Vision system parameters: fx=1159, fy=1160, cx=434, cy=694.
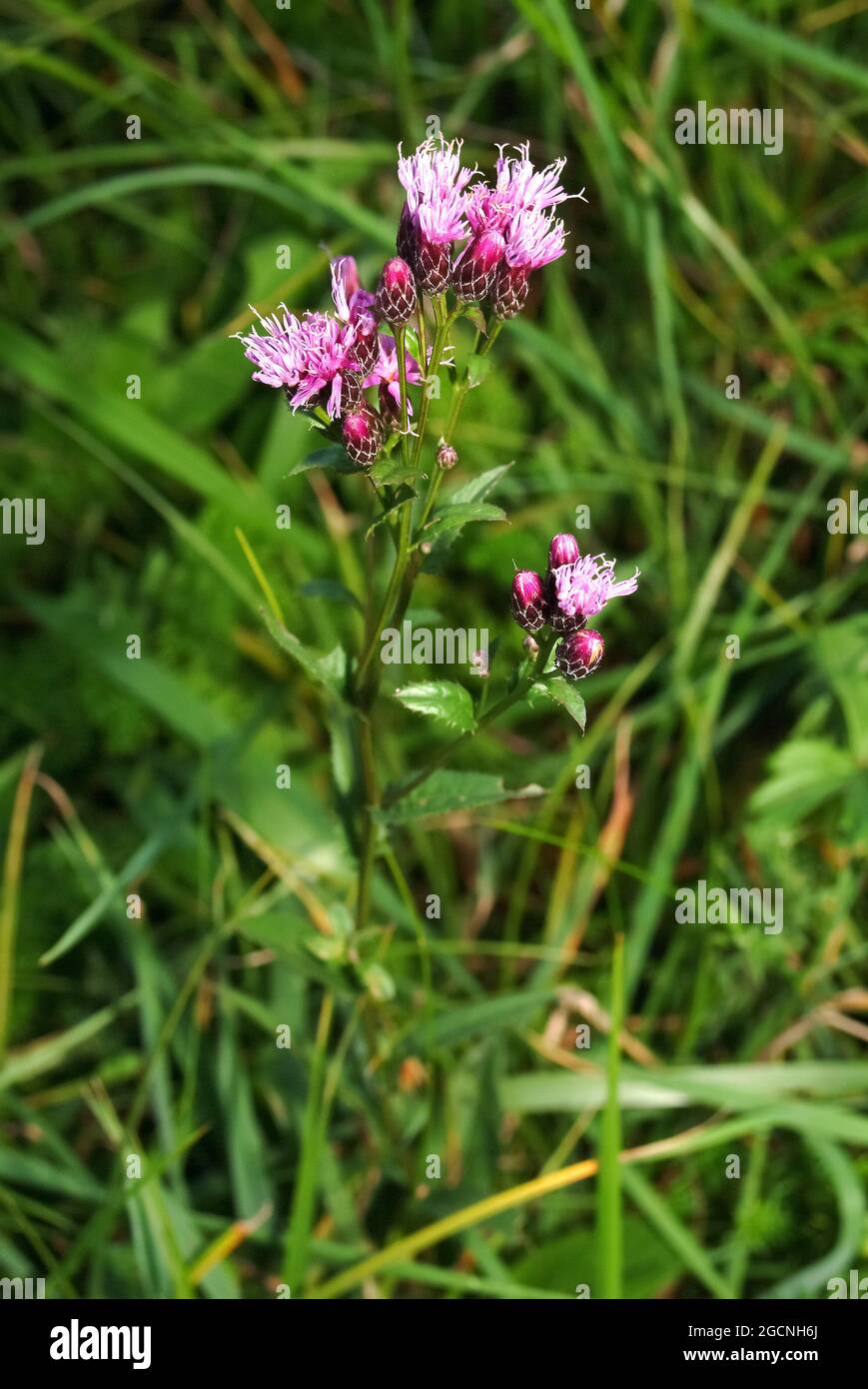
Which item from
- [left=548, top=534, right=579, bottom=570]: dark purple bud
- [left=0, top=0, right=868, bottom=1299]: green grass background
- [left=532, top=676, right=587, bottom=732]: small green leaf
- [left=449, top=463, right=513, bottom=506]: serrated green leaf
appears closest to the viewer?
[left=532, top=676, right=587, bottom=732]: small green leaf

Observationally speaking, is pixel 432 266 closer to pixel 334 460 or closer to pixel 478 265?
pixel 478 265

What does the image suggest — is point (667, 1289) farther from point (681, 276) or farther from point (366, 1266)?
point (681, 276)

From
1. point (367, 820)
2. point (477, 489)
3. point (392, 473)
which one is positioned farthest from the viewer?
point (367, 820)

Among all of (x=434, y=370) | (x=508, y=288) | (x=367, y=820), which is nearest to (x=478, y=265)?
(x=508, y=288)

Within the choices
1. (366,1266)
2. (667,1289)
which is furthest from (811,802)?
(366,1266)

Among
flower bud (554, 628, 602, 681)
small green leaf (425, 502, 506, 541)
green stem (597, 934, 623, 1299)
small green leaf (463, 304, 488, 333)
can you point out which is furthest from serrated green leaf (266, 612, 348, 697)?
green stem (597, 934, 623, 1299)

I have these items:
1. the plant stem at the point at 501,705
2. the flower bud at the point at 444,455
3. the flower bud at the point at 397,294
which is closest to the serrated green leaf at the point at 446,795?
the plant stem at the point at 501,705

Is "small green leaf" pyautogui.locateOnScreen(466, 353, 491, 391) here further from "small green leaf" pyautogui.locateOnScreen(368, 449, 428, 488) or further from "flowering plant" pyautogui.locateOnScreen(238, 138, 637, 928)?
"small green leaf" pyautogui.locateOnScreen(368, 449, 428, 488)
